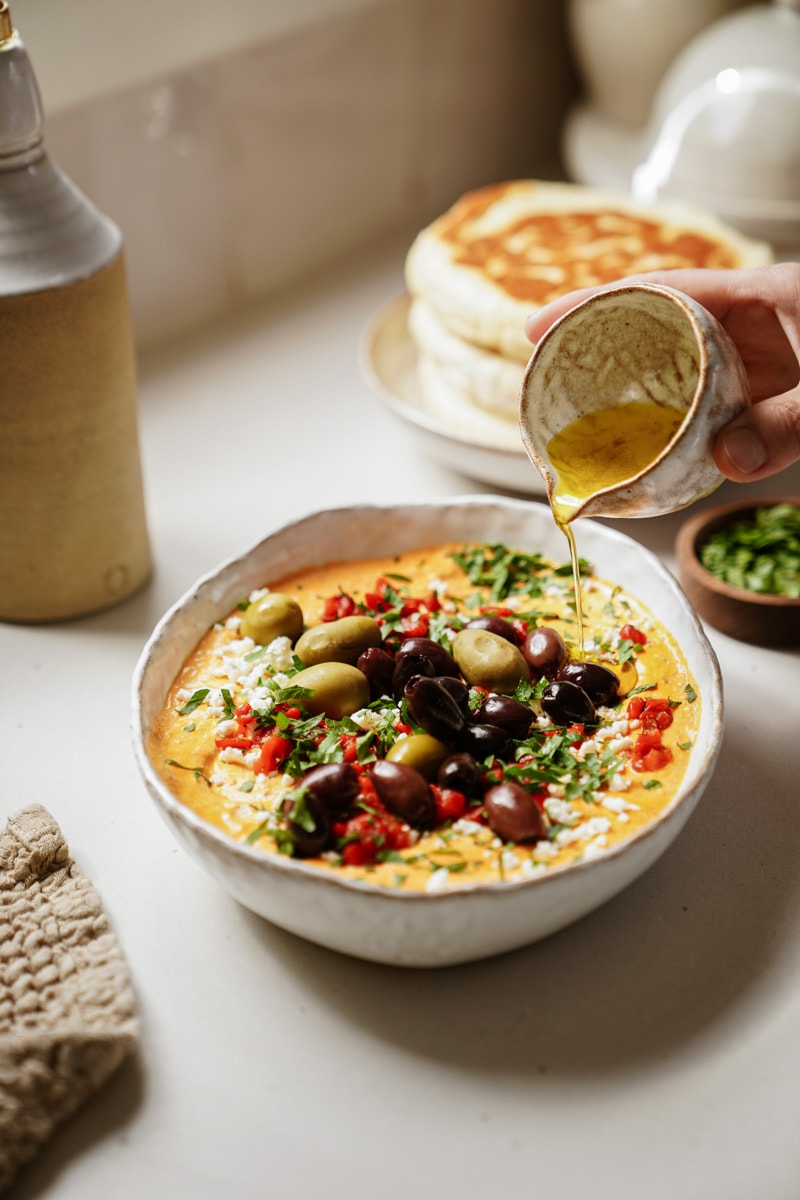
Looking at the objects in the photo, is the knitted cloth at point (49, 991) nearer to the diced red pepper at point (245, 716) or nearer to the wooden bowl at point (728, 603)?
the diced red pepper at point (245, 716)

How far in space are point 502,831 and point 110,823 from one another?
0.47 meters

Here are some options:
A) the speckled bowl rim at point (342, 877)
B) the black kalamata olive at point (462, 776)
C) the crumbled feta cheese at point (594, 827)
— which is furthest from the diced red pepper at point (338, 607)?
the crumbled feta cheese at point (594, 827)

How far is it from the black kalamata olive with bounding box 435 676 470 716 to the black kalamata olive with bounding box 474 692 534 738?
0.7 inches

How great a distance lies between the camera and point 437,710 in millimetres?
1227

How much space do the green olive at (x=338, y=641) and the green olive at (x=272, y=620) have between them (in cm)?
4

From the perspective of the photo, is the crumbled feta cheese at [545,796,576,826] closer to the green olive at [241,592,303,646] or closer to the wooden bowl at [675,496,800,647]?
the green olive at [241,592,303,646]

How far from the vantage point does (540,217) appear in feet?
7.18

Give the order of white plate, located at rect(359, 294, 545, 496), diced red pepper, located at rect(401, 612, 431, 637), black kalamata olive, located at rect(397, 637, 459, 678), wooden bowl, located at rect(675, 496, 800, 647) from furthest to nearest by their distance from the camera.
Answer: white plate, located at rect(359, 294, 545, 496) < wooden bowl, located at rect(675, 496, 800, 647) < diced red pepper, located at rect(401, 612, 431, 637) < black kalamata olive, located at rect(397, 637, 459, 678)

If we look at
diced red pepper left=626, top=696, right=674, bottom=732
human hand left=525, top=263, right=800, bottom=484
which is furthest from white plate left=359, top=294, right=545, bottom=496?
diced red pepper left=626, top=696, right=674, bottom=732

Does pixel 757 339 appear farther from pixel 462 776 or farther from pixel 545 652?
pixel 462 776

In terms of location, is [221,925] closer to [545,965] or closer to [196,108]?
[545,965]

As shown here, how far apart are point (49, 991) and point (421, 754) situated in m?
0.41

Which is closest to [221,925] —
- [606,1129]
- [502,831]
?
[502,831]

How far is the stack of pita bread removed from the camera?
1854mm
